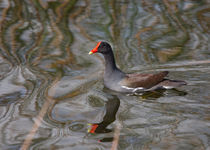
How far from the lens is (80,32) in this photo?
9016 mm

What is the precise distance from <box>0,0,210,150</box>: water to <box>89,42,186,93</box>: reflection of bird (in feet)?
0.53

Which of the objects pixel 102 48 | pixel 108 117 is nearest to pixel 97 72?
pixel 102 48

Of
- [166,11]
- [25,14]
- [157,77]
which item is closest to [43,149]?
[157,77]

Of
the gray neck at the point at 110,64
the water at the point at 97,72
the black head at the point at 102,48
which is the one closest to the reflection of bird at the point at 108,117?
the water at the point at 97,72

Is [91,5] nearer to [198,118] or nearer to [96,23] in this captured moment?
[96,23]

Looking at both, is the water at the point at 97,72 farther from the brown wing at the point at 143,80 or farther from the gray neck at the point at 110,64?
the gray neck at the point at 110,64

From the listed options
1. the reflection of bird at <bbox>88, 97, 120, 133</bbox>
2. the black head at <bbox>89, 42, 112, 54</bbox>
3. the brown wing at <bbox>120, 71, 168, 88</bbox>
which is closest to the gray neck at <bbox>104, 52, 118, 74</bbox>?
the black head at <bbox>89, 42, 112, 54</bbox>

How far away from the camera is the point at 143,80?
645 cm

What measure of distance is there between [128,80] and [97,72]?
0.86 m

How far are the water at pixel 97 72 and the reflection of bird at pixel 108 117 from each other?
2 cm

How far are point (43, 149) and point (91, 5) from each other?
7009mm

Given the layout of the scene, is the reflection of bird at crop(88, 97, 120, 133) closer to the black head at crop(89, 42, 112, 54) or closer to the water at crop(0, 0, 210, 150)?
the water at crop(0, 0, 210, 150)

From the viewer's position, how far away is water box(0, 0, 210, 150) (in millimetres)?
4875

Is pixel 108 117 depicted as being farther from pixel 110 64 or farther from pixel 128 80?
pixel 110 64
